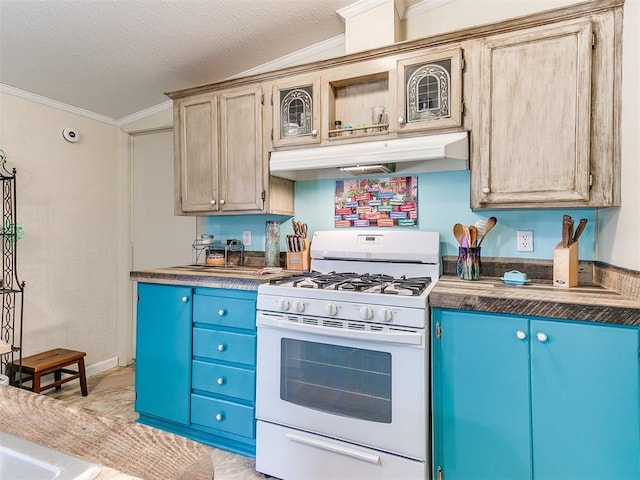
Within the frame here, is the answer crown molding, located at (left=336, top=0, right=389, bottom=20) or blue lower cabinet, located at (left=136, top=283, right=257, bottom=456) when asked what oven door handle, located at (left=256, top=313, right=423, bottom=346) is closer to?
blue lower cabinet, located at (left=136, top=283, right=257, bottom=456)

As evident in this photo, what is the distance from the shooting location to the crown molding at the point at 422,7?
2.29m

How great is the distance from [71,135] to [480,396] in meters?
3.56

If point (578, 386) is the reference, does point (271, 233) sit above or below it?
above

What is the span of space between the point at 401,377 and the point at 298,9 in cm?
219

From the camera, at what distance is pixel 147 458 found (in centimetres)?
58

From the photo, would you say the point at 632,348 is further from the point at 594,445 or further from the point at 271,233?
the point at 271,233

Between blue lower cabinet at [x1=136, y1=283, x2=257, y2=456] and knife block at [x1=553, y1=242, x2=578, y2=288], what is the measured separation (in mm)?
1577

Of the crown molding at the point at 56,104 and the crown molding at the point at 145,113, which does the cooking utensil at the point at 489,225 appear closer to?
the crown molding at the point at 145,113

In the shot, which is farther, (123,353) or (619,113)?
(123,353)

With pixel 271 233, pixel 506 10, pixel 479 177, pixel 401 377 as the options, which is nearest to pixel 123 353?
pixel 271 233

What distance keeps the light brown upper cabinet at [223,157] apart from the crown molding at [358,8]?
72 cm

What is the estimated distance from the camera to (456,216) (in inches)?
88.3

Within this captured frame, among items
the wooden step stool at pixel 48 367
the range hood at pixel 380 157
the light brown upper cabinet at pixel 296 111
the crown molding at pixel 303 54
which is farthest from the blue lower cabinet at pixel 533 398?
the wooden step stool at pixel 48 367

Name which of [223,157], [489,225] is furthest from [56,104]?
[489,225]
